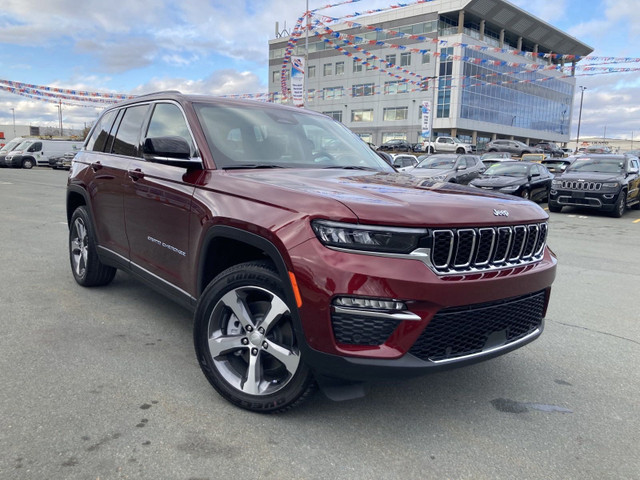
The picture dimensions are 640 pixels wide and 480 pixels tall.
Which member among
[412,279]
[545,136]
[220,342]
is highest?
[545,136]

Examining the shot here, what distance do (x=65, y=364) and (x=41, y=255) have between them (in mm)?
3857

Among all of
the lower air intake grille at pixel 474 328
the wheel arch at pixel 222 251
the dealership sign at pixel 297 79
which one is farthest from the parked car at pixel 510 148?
the wheel arch at pixel 222 251

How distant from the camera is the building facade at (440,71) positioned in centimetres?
5656

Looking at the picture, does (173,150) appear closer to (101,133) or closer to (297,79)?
(101,133)

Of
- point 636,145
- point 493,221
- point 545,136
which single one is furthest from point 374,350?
point 636,145

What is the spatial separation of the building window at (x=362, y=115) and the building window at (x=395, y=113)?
2174 mm

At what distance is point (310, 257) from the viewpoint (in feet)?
7.56

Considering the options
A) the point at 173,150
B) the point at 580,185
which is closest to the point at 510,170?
the point at 580,185

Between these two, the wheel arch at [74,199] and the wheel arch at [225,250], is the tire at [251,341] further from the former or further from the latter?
the wheel arch at [74,199]

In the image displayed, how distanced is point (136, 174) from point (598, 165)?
14.1 metres

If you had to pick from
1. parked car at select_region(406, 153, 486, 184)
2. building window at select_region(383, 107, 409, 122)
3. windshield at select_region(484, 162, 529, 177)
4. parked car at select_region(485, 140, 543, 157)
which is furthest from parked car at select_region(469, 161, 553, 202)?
building window at select_region(383, 107, 409, 122)

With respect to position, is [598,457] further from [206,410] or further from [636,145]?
[636,145]

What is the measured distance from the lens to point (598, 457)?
245cm

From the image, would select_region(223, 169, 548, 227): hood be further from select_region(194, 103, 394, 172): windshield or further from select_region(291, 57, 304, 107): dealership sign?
select_region(291, 57, 304, 107): dealership sign
